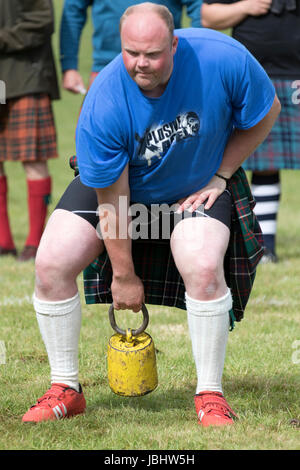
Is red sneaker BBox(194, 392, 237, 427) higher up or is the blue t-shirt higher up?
the blue t-shirt

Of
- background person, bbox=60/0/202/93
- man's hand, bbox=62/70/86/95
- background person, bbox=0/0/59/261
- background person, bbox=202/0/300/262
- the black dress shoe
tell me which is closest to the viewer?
background person, bbox=60/0/202/93

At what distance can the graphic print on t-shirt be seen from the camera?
2.60 meters

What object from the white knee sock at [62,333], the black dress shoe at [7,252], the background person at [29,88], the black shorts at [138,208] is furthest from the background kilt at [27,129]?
the white knee sock at [62,333]

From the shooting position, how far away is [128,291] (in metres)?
2.73

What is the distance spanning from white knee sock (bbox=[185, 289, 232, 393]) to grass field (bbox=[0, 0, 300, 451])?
154 millimetres

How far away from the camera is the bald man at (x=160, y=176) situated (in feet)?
8.30

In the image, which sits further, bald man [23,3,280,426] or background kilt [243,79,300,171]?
background kilt [243,79,300,171]

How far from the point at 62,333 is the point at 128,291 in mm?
256

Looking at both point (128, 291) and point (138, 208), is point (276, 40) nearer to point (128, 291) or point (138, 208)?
point (138, 208)

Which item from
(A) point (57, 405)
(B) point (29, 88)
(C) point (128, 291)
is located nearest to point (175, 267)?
(C) point (128, 291)

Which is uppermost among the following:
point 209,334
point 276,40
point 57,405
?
point 276,40

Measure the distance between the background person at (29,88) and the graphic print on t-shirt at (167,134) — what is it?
286 cm

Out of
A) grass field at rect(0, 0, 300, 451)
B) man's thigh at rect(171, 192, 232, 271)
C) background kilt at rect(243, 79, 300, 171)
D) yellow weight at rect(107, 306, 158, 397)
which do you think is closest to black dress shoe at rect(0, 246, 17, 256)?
grass field at rect(0, 0, 300, 451)

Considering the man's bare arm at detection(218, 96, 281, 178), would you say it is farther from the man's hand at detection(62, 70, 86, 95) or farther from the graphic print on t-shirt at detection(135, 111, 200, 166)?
the man's hand at detection(62, 70, 86, 95)
